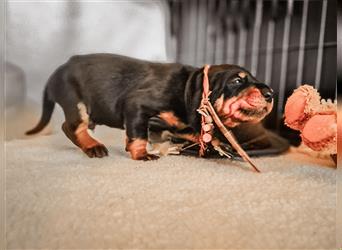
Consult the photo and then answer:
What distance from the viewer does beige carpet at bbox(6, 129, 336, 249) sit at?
44cm

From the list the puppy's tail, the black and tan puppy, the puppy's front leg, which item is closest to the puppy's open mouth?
the black and tan puppy

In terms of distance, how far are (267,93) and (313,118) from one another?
85 millimetres

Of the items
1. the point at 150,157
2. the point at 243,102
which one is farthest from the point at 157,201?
the point at 243,102

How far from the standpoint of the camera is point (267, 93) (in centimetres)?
60

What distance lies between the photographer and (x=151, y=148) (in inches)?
24.3

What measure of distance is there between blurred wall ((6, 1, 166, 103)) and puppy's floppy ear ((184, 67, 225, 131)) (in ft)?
0.34

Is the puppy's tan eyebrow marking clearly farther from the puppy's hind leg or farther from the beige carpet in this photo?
the puppy's hind leg

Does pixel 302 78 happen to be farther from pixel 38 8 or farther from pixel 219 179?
pixel 38 8

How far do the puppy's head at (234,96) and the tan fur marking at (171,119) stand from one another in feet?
0.06

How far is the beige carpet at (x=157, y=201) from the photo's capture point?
44cm

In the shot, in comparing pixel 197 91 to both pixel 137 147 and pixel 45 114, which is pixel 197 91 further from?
pixel 45 114

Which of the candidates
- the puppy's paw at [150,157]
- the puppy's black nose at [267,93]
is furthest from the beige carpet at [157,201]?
the puppy's black nose at [267,93]

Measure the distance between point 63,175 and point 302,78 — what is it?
1.42ft

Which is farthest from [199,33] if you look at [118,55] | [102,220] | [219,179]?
[102,220]
